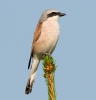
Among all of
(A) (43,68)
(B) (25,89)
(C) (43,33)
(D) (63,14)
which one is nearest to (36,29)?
(C) (43,33)

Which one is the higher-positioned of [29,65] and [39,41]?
[39,41]

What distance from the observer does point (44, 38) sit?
18.1 feet

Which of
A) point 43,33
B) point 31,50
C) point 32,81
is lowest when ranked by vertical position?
point 32,81

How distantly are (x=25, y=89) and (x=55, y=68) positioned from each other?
2280 millimetres

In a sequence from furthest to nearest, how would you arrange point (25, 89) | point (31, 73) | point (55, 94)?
point (31, 73)
point (25, 89)
point (55, 94)

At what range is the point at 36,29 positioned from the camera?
5.67 metres

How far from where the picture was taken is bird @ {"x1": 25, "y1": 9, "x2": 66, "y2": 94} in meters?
5.45

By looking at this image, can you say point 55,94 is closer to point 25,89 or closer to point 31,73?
point 25,89

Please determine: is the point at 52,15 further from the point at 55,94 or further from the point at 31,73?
the point at 55,94

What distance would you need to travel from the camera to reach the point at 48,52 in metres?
5.63

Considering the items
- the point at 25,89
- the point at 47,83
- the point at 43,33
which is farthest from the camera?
the point at 43,33

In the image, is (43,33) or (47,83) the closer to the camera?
(47,83)

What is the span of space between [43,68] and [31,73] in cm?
290

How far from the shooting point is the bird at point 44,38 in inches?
215
